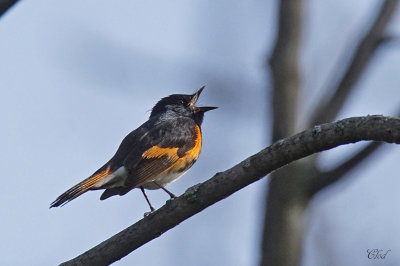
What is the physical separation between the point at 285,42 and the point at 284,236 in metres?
1.64

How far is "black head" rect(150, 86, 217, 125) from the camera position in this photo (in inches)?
262

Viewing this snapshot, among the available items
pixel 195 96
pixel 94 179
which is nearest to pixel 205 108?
pixel 195 96

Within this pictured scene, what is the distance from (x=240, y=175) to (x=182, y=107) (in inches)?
121

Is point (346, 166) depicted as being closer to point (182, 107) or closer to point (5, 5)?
point (182, 107)

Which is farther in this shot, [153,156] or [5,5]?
[153,156]

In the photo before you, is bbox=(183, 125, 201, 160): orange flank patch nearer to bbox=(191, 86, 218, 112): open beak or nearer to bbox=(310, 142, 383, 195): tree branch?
bbox=(191, 86, 218, 112): open beak

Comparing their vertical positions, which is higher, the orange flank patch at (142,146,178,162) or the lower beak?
the lower beak

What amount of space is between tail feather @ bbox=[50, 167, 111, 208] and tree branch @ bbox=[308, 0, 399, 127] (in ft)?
5.12

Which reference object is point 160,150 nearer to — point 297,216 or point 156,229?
point 297,216

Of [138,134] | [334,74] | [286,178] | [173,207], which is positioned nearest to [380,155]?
[286,178]

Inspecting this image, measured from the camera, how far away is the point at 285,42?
5.82m

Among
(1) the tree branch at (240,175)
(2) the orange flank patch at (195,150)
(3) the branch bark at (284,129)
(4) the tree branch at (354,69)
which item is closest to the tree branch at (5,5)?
(1) the tree branch at (240,175)

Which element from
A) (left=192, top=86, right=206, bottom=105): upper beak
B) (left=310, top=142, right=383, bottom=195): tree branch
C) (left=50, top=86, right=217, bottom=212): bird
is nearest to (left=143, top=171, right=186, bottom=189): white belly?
(left=50, top=86, right=217, bottom=212): bird

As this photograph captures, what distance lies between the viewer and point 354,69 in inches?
215
